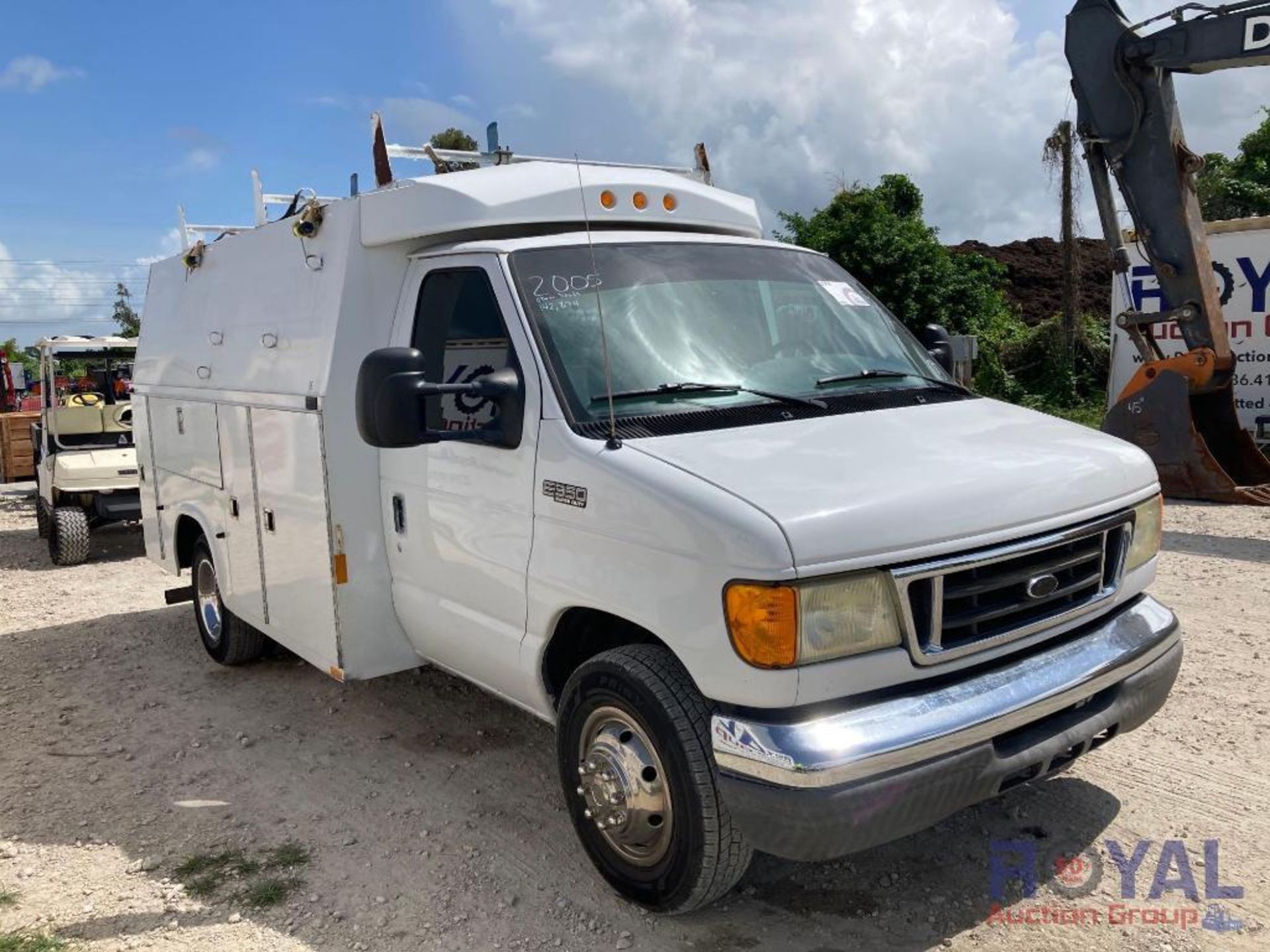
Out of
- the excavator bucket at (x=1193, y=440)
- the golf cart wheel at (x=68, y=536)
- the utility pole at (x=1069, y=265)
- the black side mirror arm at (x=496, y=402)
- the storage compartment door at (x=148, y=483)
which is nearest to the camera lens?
the black side mirror arm at (x=496, y=402)

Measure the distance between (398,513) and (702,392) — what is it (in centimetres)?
156

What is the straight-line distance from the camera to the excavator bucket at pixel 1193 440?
1012 cm

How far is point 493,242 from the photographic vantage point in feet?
13.3

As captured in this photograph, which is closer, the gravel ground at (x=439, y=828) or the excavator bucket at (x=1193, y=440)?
the gravel ground at (x=439, y=828)

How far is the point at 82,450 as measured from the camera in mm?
10742

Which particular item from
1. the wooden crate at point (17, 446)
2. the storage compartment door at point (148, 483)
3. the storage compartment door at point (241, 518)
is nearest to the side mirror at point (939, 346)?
the storage compartment door at point (241, 518)

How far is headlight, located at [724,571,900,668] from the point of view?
2811 mm

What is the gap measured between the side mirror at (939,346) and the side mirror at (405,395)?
7.09ft

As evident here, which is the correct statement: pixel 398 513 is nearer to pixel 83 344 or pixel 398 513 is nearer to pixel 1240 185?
pixel 83 344

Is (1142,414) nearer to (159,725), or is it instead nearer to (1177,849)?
(1177,849)

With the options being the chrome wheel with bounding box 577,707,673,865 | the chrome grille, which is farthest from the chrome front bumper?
the chrome wheel with bounding box 577,707,673,865

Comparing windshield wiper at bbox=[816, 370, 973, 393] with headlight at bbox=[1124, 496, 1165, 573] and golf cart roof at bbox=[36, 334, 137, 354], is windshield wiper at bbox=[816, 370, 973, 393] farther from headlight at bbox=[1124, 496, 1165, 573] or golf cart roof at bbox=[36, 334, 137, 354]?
golf cart roof at bbox=[36, 334, 137, 354]

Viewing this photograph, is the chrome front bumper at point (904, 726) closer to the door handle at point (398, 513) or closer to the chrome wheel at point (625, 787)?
the chrome wheel at point (625, 787)

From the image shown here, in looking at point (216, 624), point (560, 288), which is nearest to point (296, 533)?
point (560, 288)
